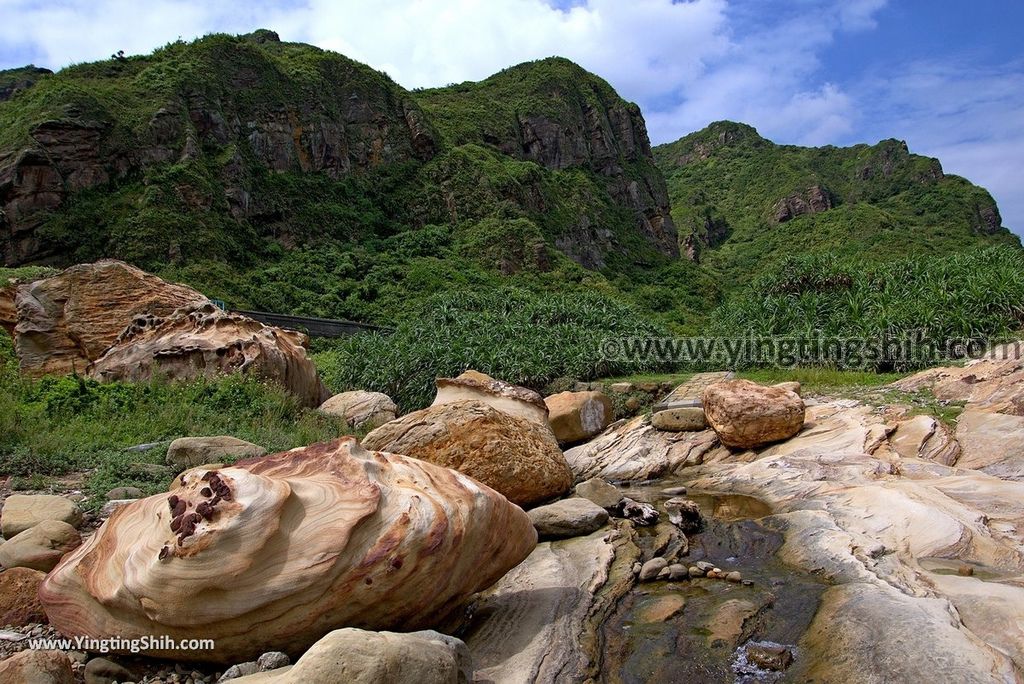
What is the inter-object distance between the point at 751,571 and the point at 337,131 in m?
50.9

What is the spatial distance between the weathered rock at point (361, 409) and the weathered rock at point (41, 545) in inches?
248

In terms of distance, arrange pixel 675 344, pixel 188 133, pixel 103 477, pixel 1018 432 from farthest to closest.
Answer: pixel 188 133 → pixel 675 344 → pixel 1018 432 → pixel 103 477

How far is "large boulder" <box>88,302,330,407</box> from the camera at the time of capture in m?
10.4

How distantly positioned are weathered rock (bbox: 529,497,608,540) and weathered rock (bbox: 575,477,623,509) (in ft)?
2.12

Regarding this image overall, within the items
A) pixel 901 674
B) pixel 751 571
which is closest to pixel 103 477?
pixel 751 571

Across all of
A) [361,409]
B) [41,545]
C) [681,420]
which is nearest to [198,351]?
[361,409]

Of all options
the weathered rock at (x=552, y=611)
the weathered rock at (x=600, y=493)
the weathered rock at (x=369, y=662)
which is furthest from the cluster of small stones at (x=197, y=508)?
the weathered rock at (x=600, y=493)

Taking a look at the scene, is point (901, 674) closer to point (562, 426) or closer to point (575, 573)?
point (575, 573)

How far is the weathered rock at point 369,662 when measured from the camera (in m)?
2.86

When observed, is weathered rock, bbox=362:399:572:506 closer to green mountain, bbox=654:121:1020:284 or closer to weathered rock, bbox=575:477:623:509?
weathered rock, bbox=575:477:623:509

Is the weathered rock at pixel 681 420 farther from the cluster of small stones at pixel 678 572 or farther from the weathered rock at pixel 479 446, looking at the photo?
the cluster of small stones at pixel 678 572

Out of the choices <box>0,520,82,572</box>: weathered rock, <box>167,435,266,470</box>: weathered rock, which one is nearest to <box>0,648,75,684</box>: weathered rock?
<box>0,520,82,572</box>: weathered rock

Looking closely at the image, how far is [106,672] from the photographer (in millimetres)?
3381

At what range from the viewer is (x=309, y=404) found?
12.2m
